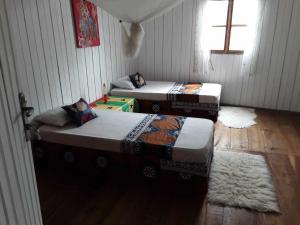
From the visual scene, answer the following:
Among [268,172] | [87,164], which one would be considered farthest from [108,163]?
[268,172]

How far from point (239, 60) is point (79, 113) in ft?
10.3

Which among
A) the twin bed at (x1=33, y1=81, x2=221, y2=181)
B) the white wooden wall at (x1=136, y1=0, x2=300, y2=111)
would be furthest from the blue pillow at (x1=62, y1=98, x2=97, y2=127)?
the white wooden wall at (x1=136, y1=0, x2=300, y2=111)

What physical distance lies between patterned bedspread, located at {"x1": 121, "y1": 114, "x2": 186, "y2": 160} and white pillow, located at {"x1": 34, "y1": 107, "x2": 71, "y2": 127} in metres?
0.78

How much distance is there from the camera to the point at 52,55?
2.88 meters

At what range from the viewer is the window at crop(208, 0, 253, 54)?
14.0ft

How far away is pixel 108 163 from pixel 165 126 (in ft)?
2.39

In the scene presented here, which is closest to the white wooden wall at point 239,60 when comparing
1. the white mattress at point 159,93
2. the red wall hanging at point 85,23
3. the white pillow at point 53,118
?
the white mattress at point 159,93

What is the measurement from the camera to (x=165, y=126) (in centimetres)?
271

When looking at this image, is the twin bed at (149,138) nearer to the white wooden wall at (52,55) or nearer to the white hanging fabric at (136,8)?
the white wooden wall at (52,55)

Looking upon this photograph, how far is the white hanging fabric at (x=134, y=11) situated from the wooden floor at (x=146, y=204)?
133 cm

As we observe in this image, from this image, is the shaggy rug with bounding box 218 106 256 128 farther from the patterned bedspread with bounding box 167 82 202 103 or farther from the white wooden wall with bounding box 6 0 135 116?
the white wooden wall with bounding box 6 0 135 116

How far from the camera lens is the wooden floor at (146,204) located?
200 cm

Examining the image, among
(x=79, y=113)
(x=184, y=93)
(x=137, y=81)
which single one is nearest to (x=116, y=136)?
(x=79, y=113)

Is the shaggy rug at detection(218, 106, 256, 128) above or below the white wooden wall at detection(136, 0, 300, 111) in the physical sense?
below
